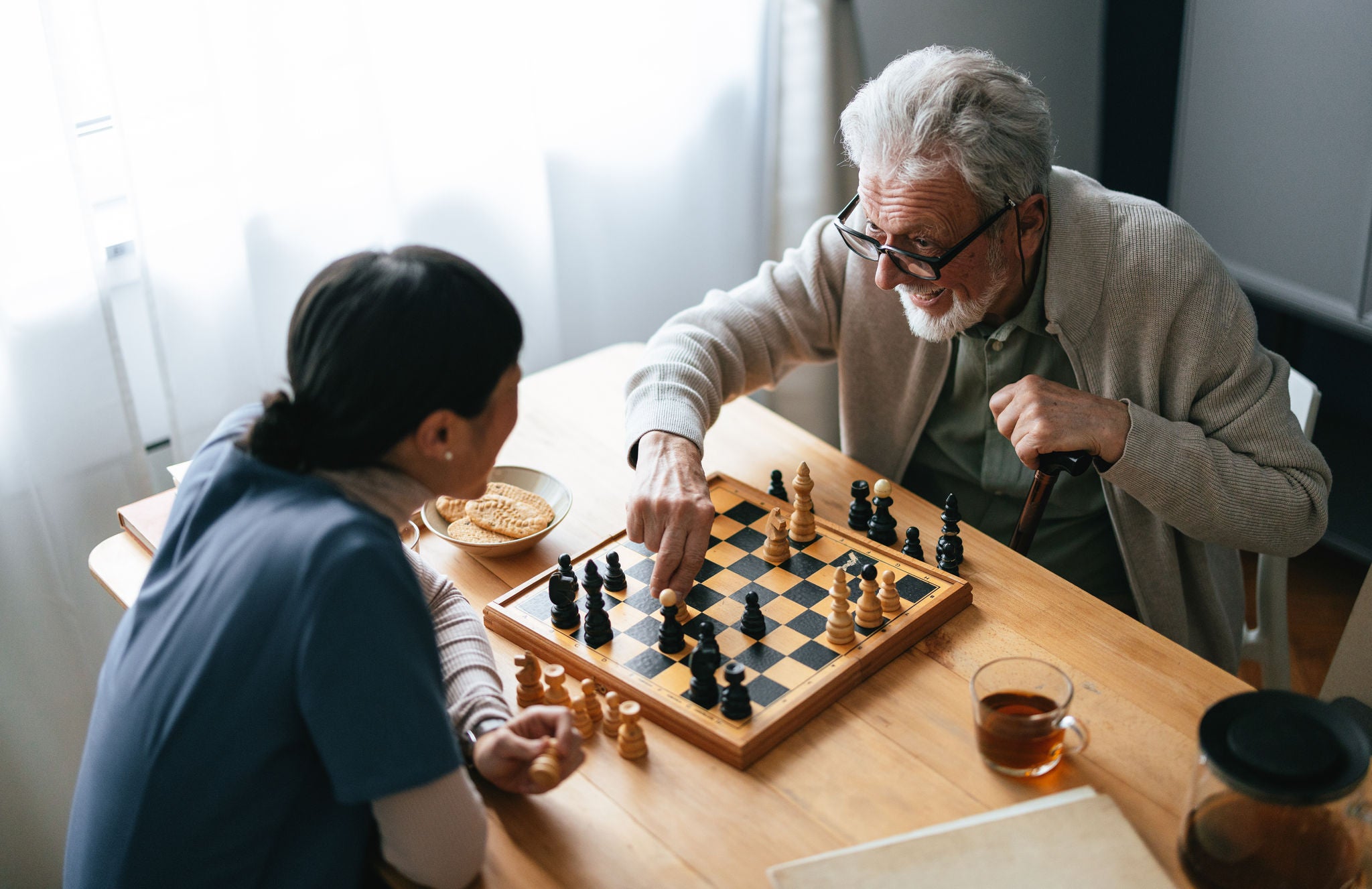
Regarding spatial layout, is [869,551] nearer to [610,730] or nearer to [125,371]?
[610,730]

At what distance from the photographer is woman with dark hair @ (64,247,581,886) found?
1.12 metres

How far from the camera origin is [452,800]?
117 cm

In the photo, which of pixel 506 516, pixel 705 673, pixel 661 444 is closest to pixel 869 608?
pixel 705 673

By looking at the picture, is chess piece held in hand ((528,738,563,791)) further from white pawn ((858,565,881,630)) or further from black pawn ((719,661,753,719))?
white pawn ((858,565,881,630))

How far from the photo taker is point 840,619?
1491 mm

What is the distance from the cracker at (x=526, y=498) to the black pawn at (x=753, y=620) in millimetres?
414

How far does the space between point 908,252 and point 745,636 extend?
2.32 feet

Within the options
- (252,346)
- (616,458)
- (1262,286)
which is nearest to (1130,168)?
(1262,286)

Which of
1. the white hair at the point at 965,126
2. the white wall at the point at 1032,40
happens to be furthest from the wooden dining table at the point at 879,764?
the white wall at the point at 1032,40

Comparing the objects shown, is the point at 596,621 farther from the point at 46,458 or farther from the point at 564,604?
the point at 46,458

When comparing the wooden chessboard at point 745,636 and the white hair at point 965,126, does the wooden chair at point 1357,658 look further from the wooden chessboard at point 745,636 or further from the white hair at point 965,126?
the white hair at point 965,126

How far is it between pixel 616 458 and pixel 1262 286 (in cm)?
213

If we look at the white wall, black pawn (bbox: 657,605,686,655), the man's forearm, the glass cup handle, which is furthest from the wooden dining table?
the white wall

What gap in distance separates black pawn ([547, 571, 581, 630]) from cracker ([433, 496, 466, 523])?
0.96 feet
